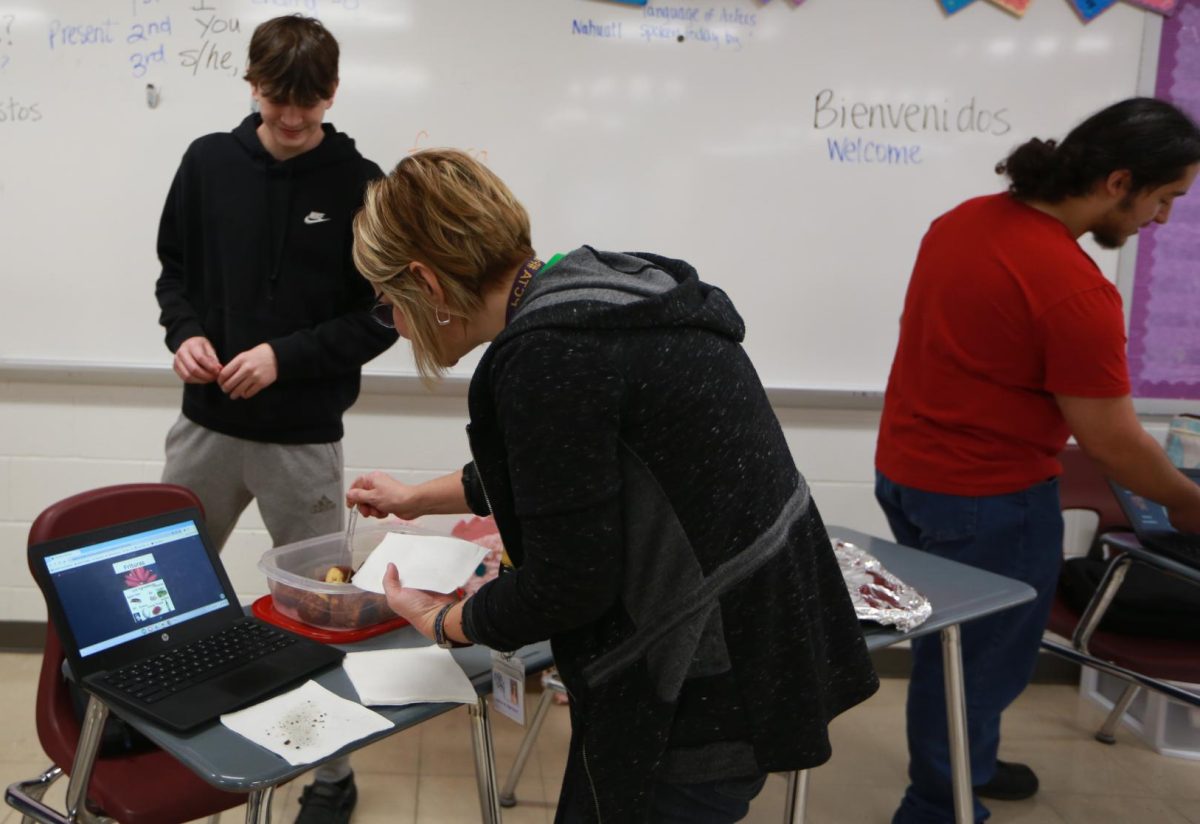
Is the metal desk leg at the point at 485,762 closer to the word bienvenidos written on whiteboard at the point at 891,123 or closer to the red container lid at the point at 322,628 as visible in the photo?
the red container lid at the point at 322,628

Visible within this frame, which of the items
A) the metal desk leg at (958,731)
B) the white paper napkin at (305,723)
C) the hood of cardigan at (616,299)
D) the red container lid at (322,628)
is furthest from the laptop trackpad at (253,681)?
the metal desk leg at (958,731)

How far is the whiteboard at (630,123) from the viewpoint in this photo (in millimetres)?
2572

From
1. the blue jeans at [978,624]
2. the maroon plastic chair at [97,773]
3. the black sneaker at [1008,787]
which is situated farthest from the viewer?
the black sneaker at [1008,787]

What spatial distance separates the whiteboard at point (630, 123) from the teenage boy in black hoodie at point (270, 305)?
2.13ft

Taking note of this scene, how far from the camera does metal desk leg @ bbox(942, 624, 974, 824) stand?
1768mm

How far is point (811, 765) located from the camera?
1130 mm

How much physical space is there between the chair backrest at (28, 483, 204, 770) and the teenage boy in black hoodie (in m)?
0.26

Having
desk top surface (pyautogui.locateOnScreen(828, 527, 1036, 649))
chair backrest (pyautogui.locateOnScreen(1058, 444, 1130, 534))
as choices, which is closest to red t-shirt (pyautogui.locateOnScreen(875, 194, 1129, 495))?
desk top surface (pyautogui.locateOnScreen(828, 527, 1036, 649))

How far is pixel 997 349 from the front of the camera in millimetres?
1836

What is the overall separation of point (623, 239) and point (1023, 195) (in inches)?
44.1

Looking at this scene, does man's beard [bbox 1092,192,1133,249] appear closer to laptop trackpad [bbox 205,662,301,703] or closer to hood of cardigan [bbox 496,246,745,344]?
hood of cardigan [bbox 496,246,745,344]

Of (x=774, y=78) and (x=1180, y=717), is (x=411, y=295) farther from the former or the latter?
(x=1180, y=717)

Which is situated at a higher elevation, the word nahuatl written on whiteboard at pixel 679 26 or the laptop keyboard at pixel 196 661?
the word nahuatl written on whiteboard at pixel 679 26

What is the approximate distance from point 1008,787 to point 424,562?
69.6 inches
